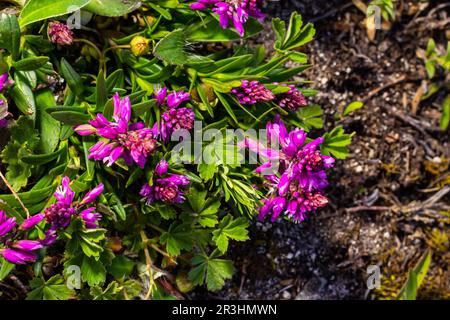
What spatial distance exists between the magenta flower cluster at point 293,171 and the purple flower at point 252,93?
0.14m

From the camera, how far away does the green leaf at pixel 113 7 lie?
8.93ft

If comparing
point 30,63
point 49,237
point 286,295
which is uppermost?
point 30,63

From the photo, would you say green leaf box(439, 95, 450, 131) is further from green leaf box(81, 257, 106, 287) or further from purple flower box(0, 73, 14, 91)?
purple flower box(0, 73, 14, 91)

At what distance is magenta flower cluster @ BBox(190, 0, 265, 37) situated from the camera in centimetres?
261

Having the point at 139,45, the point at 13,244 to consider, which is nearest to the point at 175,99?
the point at 139,45

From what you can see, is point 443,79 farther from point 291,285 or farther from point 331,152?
point 291,285

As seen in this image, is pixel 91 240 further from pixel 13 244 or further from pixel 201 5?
pixel 201 5

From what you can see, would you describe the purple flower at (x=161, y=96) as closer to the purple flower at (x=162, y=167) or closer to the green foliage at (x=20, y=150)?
the purple flower at (x=162, y=167)

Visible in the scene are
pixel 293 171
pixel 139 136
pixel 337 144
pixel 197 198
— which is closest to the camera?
pixel 139 136

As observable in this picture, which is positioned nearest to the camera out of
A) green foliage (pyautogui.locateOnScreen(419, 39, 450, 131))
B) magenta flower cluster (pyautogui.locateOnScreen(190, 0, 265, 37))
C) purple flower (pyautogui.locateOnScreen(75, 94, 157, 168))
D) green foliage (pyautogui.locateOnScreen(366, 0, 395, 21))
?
purple flower (pyautogui.locateOnScreen(75, 94, 157, 168))

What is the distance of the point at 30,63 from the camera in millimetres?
2590

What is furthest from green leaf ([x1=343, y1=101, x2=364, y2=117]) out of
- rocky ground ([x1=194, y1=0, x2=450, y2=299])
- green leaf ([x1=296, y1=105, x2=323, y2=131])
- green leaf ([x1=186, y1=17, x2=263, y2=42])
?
green leaf ([x1=186, y1=17, x2=263, y2=42])

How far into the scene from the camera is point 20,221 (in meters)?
2.67

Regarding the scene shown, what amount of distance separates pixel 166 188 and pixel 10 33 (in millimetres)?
946
